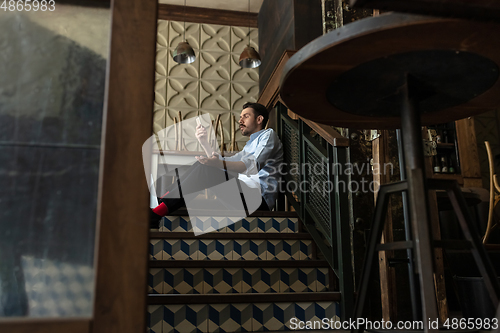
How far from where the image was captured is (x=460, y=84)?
123 cm

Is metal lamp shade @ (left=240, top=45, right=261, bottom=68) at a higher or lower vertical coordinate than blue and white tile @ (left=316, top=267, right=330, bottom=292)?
higher

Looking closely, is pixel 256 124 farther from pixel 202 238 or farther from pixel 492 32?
pixel 492 32

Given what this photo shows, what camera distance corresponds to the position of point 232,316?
7.81 feet

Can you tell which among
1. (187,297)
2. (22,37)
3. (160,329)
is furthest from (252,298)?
(22,37)

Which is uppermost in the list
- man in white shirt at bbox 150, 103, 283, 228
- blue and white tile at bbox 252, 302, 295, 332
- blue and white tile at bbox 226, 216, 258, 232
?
man in white shirt at bbox 150, 103, 283, 228

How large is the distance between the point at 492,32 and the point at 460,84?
0.28 metres

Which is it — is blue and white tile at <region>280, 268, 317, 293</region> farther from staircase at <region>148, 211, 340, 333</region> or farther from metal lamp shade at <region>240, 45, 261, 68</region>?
metal lamp shade at <region>240, 45, 261, 68</region>

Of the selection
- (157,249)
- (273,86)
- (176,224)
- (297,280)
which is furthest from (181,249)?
(273,86)

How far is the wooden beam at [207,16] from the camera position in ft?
21.9

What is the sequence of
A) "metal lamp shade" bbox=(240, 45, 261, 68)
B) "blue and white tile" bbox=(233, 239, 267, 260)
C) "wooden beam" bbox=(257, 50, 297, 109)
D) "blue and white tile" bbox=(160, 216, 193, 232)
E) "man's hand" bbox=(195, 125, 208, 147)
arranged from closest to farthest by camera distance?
"blue and white tile" bbox=(233, 239, 267, 260) → "blue and white tile" bbox=(160, 216, 193, 232) → "man's hand" bbox=(195, 125, 208, 147) → "wooden beam" bbox=(257, 50, 297, 109) → "metal lamp shade" bbox=(240, 45, 261, 68)

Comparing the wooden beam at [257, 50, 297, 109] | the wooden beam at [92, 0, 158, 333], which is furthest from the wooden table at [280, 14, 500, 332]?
the wooden beam at [257, 50, 297, 109]

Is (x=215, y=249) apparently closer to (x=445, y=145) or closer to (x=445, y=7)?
(x=445, y=7)

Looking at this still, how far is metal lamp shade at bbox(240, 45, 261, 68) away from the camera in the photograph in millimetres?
5438

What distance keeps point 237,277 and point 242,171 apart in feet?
3.86
